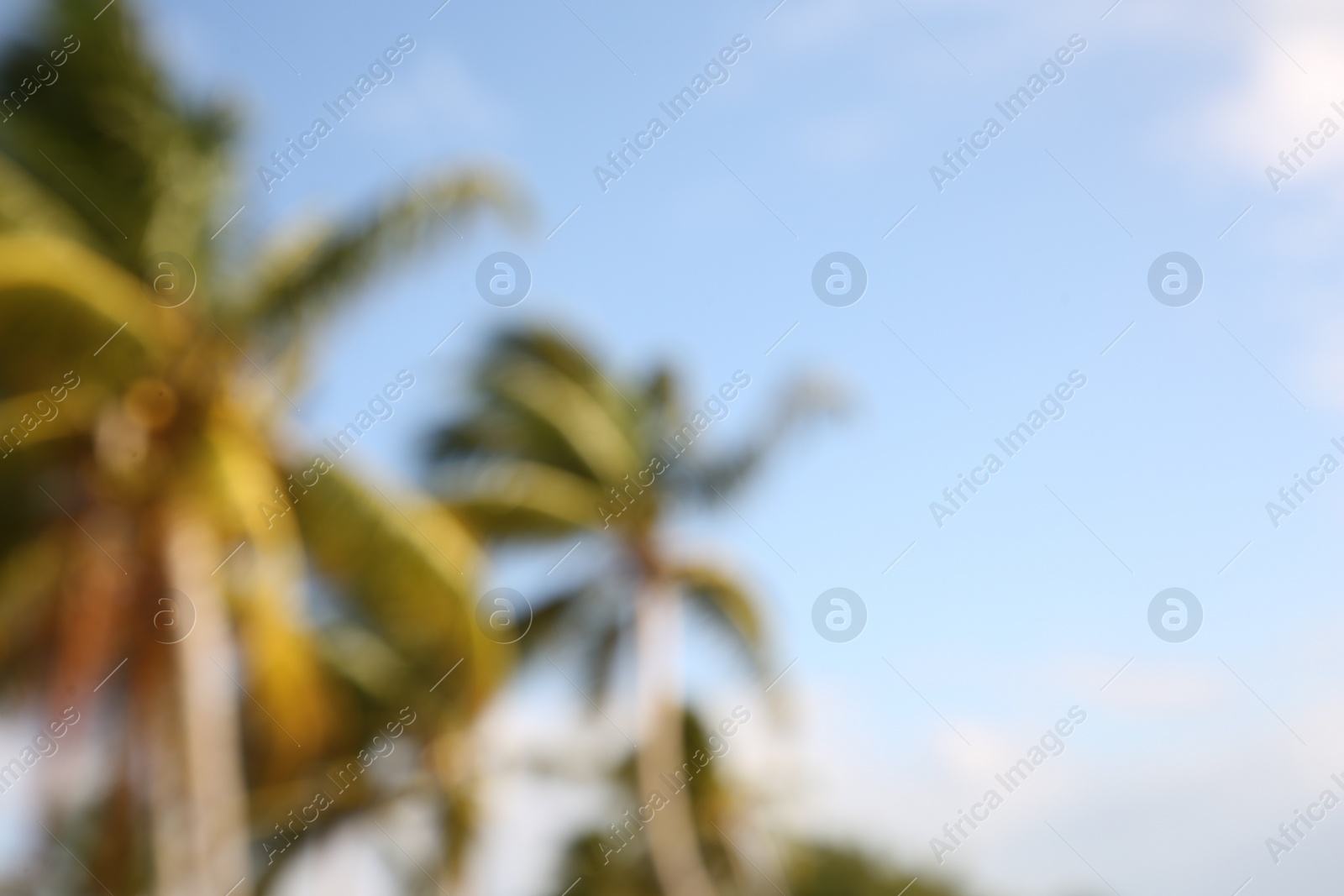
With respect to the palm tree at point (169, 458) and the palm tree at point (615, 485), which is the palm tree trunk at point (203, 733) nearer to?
the palm tree at point (169, 458)

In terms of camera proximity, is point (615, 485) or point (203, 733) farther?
point (615, 485)

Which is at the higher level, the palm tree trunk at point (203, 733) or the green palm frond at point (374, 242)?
the green palm frond at point (374, 242)

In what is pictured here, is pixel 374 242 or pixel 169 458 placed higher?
pixel 374 242

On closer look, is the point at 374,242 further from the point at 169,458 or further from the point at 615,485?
the point at 615,485

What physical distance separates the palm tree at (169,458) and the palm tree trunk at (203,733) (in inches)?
0.9

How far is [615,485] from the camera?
745 inches

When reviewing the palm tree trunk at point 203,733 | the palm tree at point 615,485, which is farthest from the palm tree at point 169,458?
Answer: the palm tree at point 615,485

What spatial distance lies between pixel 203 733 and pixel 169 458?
255 cm

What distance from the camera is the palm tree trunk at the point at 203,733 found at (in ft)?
31.7

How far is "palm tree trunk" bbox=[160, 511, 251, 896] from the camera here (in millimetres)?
9672

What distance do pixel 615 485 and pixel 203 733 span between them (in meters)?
9.54

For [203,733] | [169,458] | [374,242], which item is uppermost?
[374,242]

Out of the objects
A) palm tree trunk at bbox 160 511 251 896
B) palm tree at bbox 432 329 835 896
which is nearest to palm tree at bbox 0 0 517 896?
palm tree trunk at bbox 160 511 251 896

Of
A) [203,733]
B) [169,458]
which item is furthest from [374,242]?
[203,733]
